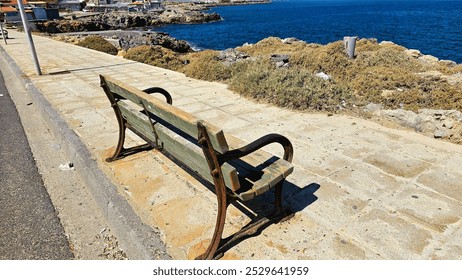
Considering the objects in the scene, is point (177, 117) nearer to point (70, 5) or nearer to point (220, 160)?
point (220, 160)

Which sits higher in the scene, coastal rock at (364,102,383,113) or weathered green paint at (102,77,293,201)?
weathered green paint at (102,77,293,201)

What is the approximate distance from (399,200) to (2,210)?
4098 mm

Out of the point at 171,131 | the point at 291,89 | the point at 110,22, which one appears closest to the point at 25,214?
the point at 171,131

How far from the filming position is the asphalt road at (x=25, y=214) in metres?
2.79

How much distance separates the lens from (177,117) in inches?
89.1

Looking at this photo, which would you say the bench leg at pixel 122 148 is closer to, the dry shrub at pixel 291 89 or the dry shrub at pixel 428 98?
the dry shrub at pixel 291 89

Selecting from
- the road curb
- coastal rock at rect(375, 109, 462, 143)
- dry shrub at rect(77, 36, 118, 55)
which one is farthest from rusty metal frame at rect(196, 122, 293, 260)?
dry shrub at rect(77, 36, 118, 55)

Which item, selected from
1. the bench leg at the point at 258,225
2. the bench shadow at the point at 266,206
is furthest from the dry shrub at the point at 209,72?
the bench leg at the point at 258,225

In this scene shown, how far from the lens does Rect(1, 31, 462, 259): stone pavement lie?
2.58 meters

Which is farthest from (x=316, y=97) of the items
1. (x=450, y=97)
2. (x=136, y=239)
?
(x=136, y=239)

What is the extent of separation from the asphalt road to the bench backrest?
126 cm

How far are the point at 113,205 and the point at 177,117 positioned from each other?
4.53 ft

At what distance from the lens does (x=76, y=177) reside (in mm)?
4047

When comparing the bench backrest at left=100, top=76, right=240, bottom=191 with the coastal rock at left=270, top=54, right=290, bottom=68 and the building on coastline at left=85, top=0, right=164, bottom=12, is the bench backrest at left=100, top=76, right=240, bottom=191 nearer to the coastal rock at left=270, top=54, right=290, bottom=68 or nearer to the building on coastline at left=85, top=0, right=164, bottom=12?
the coastal rock at left=270, top=54, right=290, bottom=68
